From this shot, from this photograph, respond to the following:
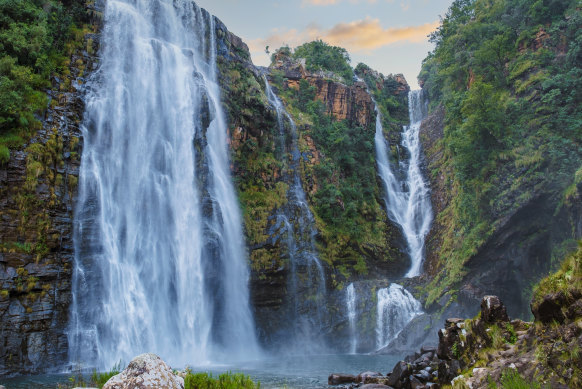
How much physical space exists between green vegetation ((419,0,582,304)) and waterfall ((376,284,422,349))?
4.61ft

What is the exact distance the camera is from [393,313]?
23156 millimetres

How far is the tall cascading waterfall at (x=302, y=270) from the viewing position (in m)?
23.7

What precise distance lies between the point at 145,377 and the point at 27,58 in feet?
65.1

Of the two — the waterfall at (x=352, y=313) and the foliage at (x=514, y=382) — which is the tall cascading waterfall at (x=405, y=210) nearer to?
the waterfall at (x=352, y=313)

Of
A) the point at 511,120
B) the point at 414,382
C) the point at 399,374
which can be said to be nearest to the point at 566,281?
the point at 414,382

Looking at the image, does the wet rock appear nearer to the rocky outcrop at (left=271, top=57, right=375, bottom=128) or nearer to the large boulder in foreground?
the large boulder in foreground

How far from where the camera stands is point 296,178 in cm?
2855

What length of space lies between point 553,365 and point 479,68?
2323cm

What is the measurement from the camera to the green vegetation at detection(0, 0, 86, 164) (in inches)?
649

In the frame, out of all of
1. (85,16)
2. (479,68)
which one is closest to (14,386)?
(85,16)

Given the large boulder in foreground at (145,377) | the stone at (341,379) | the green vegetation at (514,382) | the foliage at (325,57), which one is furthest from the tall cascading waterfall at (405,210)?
the large boulder in foreground at (145,377)

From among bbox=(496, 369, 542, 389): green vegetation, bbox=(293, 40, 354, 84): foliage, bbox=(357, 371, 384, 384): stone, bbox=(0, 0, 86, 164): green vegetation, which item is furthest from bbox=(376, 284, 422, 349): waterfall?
bbox=(293, 40, 354, 84): foliage

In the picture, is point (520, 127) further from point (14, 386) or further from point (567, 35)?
point (14, 386)

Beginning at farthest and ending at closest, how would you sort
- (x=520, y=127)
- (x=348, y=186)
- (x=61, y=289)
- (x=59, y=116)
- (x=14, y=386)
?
(x=348, y=186) < (x=520, y=127) < (x=59, y=116) < (x=61, y=289) < (x=14, y=386)
